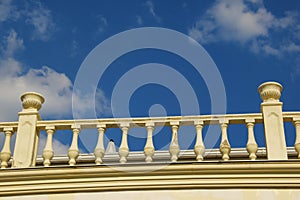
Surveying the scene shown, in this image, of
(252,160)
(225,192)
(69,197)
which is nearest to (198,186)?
(225,192)

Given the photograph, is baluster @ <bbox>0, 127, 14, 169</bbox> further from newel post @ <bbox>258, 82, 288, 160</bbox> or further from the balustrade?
newel post @ <bbox>258, 82, 288, 160</bbox>

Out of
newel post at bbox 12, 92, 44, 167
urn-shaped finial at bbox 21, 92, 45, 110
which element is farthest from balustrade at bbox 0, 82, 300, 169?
urn-shaped finial at bbox 21, 92, 45, 110

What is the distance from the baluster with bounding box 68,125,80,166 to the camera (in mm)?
10307

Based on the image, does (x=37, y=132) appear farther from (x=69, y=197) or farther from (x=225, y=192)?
(x=225, y=192)

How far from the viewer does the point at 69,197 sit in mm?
10016

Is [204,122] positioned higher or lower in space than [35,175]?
higher

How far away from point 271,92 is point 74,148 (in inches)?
168

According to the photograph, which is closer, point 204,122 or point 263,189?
point 263,189

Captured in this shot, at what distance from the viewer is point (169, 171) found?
9898 mm

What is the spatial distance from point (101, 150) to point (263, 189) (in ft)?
10.8

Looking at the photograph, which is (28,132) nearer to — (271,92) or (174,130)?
(174,130)

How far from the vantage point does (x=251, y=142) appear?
10086 millimetres

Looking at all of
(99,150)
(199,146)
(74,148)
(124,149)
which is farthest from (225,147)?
(74,148)

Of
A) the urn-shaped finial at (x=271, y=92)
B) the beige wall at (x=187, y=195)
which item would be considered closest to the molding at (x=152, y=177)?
the beige wall at (x=187, y=195)
